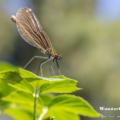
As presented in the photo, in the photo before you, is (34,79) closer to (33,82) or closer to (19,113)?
(33,82)

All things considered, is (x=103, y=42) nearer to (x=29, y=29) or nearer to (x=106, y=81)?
(x=106, y=81)

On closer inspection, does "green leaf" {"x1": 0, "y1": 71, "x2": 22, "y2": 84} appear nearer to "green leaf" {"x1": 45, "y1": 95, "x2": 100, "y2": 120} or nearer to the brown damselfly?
"green leaf" {"x1": 45, "y1": 95, "x2": 100, "y2": 120}

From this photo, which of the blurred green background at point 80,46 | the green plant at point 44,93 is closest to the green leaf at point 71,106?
the green plant at point 44,93

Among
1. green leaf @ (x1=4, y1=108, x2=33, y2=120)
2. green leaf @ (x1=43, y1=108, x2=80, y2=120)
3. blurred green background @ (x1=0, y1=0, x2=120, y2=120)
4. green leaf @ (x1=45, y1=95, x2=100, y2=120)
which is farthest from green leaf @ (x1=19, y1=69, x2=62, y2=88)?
blurred green background @ (x1=0, y1=0, x2=120, y2=120)

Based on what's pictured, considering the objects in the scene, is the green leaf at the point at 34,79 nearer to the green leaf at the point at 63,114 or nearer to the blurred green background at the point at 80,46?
the green leaf at the point at 63,114

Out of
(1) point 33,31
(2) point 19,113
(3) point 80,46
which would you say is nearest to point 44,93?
(2) point 19,113
